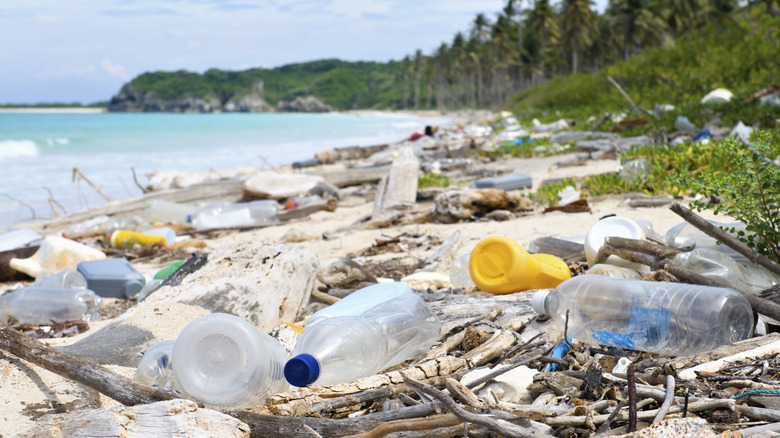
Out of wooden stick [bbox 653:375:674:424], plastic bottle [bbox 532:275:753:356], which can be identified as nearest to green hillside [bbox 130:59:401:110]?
plastic bottle [bbox 532:275:753:356]

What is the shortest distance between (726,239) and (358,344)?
1575 millimetres

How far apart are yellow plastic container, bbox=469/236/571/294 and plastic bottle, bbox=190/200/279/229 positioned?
468 cm

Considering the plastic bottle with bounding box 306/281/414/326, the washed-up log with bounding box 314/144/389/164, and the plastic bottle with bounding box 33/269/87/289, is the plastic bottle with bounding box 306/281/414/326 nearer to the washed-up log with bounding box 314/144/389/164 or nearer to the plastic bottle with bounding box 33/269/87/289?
the plastic bottle with bounding box 33/269/87/289

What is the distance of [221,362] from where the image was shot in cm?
188

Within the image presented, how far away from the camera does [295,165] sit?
14273 millimetres

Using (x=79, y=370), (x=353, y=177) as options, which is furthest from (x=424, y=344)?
(x=353, y=177)

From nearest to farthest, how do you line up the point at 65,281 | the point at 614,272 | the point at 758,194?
the point at 758,194 → the point at 614,272 → the point at 65,281

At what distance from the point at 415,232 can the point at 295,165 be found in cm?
921

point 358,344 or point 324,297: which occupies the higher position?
point 358,344

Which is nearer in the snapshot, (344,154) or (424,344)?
(424,344)

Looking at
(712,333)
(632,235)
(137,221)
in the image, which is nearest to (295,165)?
(137,221)

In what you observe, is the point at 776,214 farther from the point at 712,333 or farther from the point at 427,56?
the point at 427,56

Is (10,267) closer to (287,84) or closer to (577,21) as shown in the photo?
(577,21)

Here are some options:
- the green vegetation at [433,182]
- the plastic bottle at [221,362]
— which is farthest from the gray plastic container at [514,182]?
the plastic bottle at [221,362]
